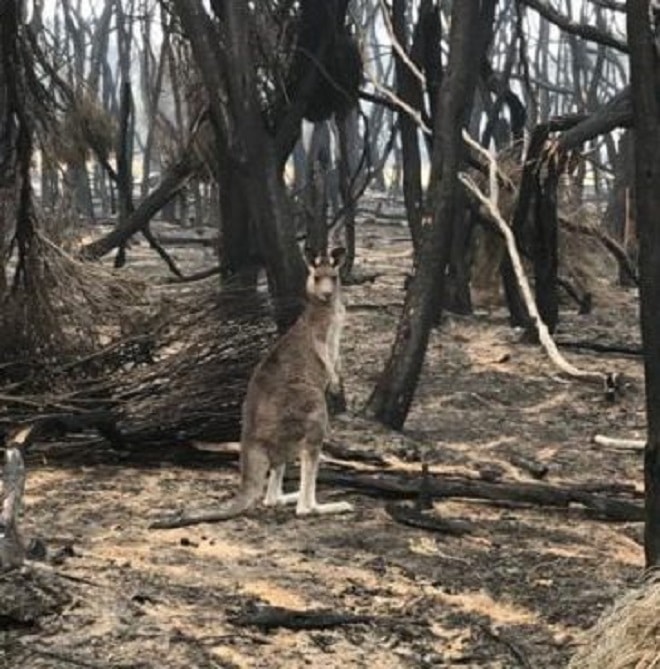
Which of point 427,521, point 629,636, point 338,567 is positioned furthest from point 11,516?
point 629,636

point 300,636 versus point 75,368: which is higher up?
point 75,368

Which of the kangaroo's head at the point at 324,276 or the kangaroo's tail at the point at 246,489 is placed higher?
the kangaroo's head at the point at 324,276

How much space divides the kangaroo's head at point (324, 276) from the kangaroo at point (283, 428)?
0.83ft

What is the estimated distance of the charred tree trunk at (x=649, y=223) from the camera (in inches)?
145

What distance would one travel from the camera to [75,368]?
6.42m

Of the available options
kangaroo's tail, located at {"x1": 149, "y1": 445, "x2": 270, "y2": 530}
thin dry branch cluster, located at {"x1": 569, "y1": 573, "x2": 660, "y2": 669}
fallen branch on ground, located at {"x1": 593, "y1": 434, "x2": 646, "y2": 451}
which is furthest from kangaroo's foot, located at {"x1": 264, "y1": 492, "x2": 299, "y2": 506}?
thin dry branch cluster, located at {"x1": 569, "y1": 573, "x2": 660, "y2": 669}

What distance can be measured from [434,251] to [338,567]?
3.22m

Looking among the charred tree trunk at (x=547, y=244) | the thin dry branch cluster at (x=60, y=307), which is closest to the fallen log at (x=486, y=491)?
the thin dry branch cluster at (x=60, y=307)

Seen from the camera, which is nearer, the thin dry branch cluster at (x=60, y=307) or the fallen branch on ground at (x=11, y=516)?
the fallen branch on ground at (x=11, y=516)

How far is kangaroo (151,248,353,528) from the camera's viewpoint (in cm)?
512

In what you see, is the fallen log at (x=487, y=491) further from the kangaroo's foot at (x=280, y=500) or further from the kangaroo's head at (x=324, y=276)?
the kangaroo's head at (x=324, y=276)

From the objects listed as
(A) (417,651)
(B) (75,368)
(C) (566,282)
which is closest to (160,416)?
(B) (75,368)

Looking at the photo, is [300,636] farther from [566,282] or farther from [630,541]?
[566,282]

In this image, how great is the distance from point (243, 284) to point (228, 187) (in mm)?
2166
